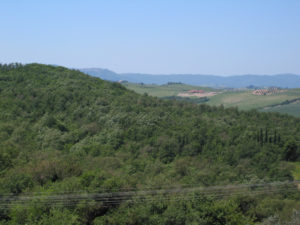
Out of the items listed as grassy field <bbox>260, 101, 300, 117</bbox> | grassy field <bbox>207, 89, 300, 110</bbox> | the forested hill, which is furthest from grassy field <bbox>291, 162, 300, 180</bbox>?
grassy field <bbox>207, 89, 300, 110</bbox>

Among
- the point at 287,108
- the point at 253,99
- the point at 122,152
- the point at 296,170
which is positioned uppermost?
the point at 253,99

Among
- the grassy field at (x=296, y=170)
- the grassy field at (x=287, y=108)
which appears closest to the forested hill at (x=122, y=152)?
the grassy field at (x=296, y=170)

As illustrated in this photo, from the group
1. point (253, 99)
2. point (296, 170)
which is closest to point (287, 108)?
point (253, 99)

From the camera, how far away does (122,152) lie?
54.6 m

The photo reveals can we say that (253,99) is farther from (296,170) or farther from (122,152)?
(122,152)

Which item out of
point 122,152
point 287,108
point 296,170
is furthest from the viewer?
point 287,108

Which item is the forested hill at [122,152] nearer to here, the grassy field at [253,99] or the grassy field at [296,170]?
the grassy field at [296,170]

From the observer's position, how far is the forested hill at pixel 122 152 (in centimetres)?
2605

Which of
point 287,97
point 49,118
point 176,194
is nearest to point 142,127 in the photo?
point 49,118

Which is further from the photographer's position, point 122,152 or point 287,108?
point 287,108

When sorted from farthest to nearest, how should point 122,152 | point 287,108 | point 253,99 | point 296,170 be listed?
1. point 253,99
2. point 287,108
3. point 296,170
4. point 122,152

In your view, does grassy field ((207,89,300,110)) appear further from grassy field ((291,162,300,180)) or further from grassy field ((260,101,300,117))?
grassy field ((291,162,300,180))

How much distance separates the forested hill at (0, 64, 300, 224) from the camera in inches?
1025

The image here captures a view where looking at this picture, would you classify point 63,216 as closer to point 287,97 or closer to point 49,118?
point 49,118
